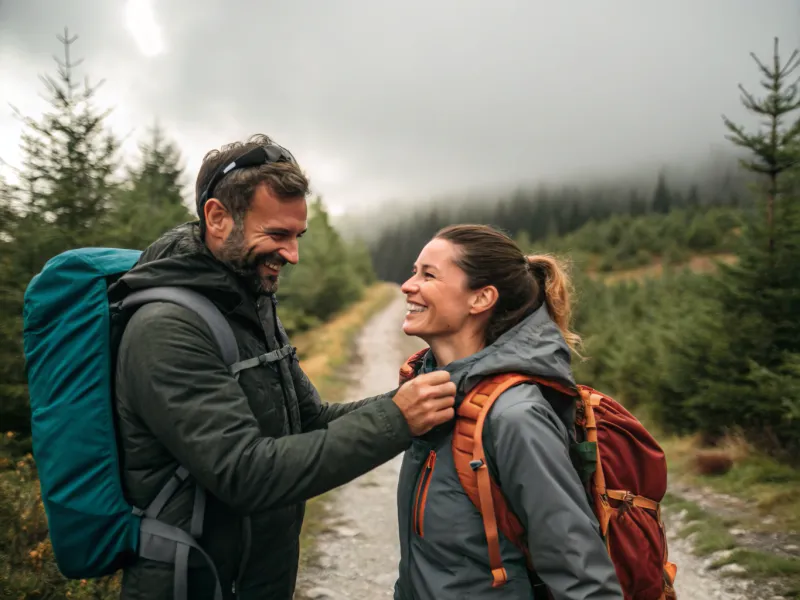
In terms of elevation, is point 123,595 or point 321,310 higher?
point 123,595

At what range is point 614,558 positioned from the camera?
1.89m

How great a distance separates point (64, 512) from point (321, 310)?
28.9 metres

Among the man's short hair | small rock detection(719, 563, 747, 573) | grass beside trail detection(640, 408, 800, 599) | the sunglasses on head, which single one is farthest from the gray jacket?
small rock detection(719, 563, 747, 573)

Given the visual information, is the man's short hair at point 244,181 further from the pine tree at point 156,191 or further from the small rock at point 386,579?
the pine tree at point 156,191

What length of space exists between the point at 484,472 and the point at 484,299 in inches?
30.3

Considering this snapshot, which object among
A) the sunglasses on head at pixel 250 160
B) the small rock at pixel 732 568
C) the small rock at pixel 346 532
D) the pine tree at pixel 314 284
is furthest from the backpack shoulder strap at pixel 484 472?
the pine tree at pixel 314 284

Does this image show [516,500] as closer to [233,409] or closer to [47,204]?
[233,409]

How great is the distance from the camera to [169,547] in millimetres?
1932

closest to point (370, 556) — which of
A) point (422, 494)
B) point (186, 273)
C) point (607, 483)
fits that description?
point (422, 494)

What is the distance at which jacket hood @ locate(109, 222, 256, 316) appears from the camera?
6.54ft

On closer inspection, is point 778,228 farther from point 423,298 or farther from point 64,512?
point 64,512

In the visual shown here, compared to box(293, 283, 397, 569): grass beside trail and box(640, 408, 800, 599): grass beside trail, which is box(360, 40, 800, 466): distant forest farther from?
box(293, 283, 397, 569): grass beside trail

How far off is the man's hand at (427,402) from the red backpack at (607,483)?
0.08m

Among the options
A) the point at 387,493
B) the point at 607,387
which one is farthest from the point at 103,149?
the point at 607,387
